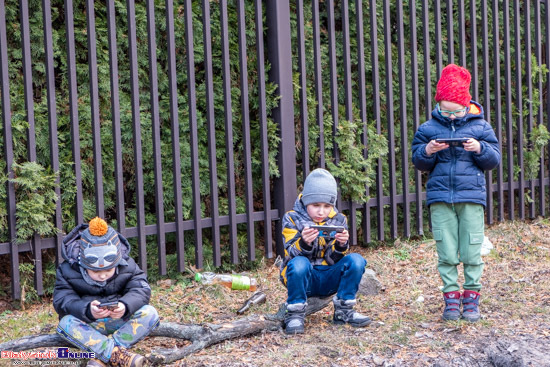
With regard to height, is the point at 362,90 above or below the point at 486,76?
below

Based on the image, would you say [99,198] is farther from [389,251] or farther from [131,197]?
[389,251]

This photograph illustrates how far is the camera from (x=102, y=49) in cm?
508

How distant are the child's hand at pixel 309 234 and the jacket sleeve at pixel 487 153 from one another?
3.74 ft

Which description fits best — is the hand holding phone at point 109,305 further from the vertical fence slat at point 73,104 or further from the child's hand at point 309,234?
the vertical fence slat at point 73,104

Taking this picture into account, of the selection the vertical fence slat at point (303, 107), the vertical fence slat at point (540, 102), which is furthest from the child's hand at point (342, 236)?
the vertical fence slat at point (540, 102)

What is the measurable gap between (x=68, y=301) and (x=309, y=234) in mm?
1358

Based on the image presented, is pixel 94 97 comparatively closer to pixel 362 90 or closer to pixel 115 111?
pixel 115 111

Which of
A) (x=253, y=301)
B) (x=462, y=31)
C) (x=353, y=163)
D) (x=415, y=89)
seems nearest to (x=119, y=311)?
(x=253, y=301)

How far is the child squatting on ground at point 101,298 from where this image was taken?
3.30m

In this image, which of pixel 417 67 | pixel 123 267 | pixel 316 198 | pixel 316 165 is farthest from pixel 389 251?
pixel 123 267

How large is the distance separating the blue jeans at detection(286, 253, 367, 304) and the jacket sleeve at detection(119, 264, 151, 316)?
88cm

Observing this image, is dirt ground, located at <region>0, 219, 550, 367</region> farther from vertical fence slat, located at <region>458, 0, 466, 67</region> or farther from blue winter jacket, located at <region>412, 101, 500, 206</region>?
vertical fence slat, located at <region>458, 0, 466, 67</region>

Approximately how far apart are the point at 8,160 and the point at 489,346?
3.14 m

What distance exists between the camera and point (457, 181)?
13.5 ft
